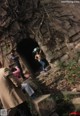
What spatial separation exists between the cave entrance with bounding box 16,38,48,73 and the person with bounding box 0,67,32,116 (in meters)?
6.63

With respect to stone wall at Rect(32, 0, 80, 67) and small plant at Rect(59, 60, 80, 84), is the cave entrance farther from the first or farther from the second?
small plant at Rect(59, 60, 80, 84)

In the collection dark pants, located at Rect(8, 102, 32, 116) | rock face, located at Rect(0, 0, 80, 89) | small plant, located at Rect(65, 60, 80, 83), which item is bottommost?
small plant, located at Rect(65, 60, 80, 83)

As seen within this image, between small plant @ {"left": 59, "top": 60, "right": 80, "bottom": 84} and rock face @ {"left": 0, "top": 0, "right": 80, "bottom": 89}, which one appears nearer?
small plant @ {"left": 59, "top": 60, "right": 80, "bottom": 84}

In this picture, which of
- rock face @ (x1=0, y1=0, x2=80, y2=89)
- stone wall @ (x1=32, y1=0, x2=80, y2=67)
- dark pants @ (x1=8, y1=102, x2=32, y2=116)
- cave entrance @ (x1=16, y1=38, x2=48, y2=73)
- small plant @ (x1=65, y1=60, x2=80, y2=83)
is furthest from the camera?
cave entrance @ (x1=16, y1=38, x2=48, y2=73)

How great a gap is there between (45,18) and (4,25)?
169 centimetres

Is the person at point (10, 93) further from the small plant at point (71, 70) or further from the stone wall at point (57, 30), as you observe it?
the stone wall at point (57, 30)

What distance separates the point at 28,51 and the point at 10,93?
26.6ft

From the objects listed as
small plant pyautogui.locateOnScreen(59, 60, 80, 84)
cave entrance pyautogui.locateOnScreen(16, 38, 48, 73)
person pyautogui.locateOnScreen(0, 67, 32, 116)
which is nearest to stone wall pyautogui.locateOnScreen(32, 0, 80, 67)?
small plant pyautogui.locateOnScreen(59, 60, 80, 84)

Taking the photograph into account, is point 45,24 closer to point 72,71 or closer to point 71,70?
point 71,70

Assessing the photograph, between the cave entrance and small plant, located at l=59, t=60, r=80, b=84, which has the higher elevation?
the cave entrance

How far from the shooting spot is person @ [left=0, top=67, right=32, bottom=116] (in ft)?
23.7

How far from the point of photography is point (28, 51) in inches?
603

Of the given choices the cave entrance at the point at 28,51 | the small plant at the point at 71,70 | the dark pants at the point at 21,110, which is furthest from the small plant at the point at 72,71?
the dark pants at the point at 21,110

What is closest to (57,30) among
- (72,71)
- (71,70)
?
(71,70)
